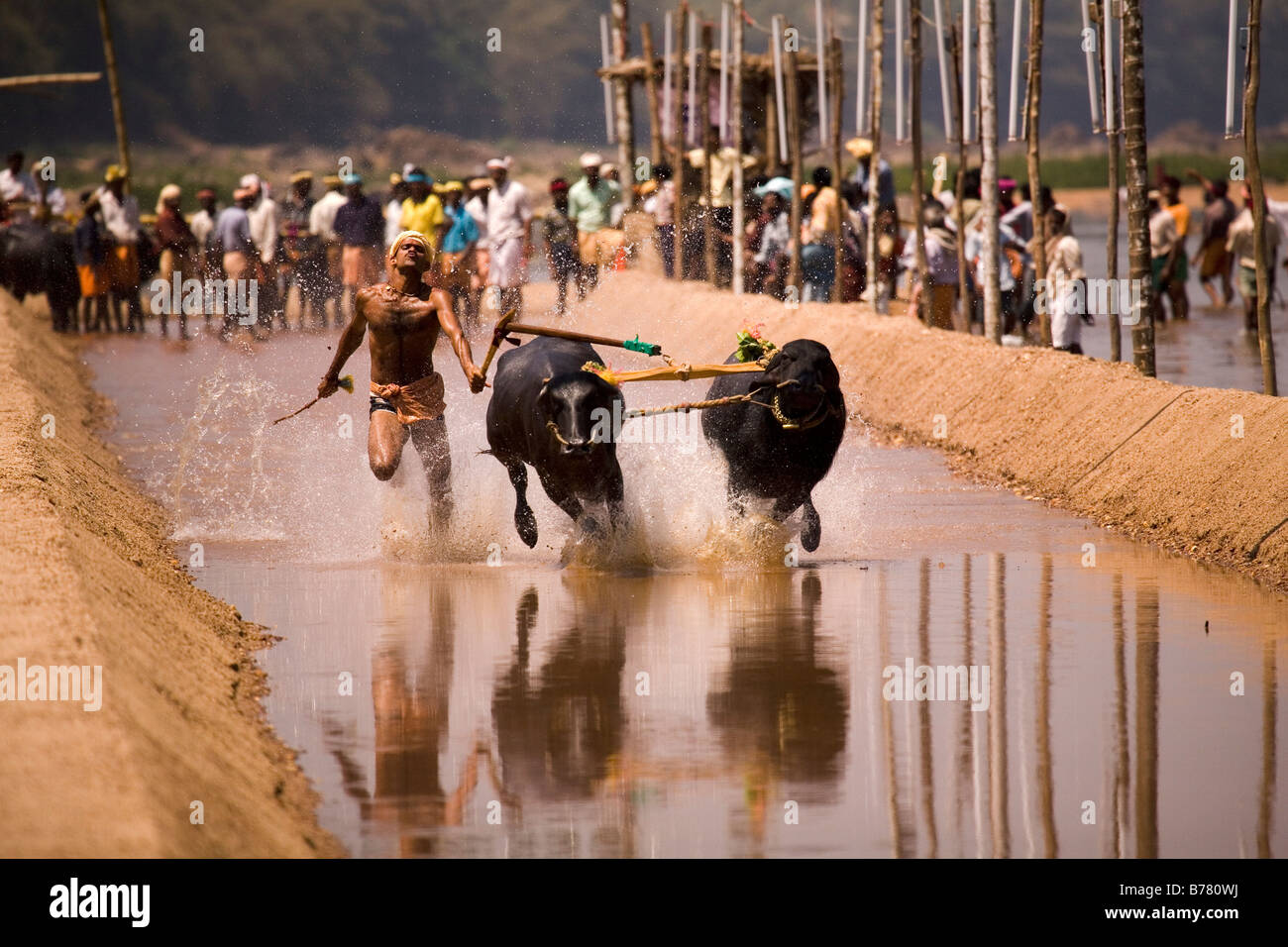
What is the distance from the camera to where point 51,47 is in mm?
102375

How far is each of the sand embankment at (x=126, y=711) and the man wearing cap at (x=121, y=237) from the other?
1818cm

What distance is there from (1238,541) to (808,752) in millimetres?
4296

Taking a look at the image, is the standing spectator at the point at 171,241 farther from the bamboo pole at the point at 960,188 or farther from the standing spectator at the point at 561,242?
the bamboo pole at the point at 960,188

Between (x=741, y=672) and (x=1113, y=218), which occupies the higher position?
(x=1113, y=218)

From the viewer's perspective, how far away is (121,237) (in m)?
29.0

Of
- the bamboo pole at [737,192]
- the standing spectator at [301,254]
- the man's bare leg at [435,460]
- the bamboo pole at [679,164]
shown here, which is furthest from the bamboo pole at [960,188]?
the standing spectator at [301,254]

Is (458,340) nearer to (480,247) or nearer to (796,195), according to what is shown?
(796,195)

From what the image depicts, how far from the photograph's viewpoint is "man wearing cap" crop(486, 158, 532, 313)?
87.9 ft

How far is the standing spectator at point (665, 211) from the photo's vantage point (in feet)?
92.8

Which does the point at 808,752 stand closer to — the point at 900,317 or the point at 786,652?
the point at 786,652

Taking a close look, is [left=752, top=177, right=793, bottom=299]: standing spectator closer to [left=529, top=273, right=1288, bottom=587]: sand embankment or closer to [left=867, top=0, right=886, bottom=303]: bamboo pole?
[left=867, top=0, right=886, bottom=303]: bamboo pole

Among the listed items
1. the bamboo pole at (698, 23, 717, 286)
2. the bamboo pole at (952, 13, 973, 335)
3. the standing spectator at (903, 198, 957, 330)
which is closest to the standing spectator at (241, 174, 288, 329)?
the bamboo pole at (698, 23, 717, 286)

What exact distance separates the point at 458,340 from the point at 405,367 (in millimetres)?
712

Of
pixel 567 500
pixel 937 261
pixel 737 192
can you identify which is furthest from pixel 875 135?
pixel 567 500
